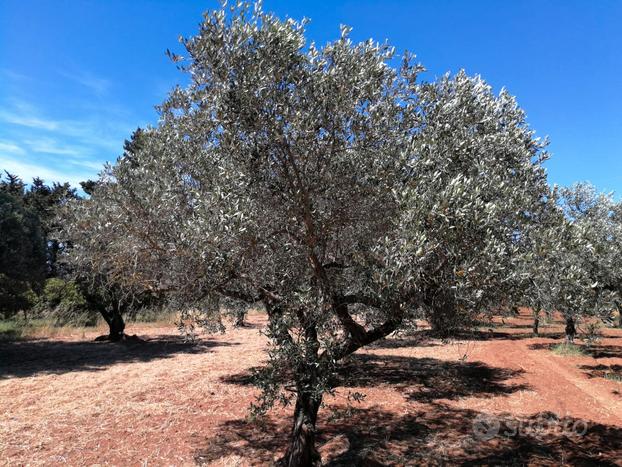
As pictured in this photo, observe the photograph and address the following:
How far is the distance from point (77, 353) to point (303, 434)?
53.6 feet

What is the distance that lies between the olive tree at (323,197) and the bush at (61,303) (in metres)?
23.7

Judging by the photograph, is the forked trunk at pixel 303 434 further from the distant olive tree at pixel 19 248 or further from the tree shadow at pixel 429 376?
the distant olive tree at pixel 19 248

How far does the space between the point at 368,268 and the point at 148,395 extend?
1043 centimetres

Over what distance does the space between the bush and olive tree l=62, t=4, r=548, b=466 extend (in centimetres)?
2369

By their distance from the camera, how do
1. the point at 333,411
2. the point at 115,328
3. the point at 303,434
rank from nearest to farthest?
the point at 303,434
the point at 333,411
the point at 115,328

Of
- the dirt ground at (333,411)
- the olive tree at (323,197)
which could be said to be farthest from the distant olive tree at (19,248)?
the olive tree at (323,197)

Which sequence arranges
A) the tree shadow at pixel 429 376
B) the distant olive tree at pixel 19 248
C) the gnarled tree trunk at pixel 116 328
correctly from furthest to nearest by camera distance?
1. the gnarled tree trunk at pixel 116 328
2. the distant olive tree at pixel 19 248
3. the tree shadow at pixel 429 376

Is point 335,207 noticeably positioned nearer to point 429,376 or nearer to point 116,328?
point 429,376

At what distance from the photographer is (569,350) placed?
69.5 ft

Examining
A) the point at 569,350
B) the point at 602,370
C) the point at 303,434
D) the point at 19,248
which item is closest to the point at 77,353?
the point at 19,248

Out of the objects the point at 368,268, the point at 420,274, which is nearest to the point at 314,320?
the point at 368,268

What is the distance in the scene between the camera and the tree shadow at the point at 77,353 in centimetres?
1675

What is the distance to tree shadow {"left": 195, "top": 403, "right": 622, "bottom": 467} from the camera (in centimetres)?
904

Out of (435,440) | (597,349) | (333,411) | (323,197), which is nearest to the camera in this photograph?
(323,197)
